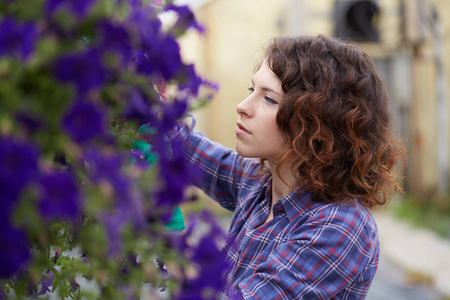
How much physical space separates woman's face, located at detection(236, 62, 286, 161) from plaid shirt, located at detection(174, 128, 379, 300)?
0.41 feet

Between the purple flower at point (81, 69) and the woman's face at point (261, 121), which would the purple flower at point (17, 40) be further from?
the woman's face at point (261, 121)

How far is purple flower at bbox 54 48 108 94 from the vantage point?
448 mm

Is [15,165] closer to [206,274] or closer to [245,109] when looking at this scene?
[206,274]

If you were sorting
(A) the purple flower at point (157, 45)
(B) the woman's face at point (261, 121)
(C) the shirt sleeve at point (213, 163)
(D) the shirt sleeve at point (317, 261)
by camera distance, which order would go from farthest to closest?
(C) the shirt sleeve at point (213, 163) → (B) the woman's face at point (261, 121) → (D) the shirt sleeve at point (317, 261) → (A) the purple flower at point (157, 45)

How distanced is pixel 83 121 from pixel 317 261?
790 millimetres

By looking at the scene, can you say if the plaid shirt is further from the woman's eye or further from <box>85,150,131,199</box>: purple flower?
<box>85,150,131,199</box>: purple flower

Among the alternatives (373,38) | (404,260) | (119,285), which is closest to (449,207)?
(404,260)

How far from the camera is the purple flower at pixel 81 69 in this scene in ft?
1.47

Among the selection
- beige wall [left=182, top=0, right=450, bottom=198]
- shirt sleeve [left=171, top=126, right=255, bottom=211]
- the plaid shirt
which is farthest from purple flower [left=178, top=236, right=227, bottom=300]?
beige wall [left=182, top=0, right=450, bottom=198]

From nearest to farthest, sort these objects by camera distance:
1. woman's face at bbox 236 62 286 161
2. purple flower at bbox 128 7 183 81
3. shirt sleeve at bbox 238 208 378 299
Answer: purple flower at bbox 128 7 183 81, shirt sleeve at bbox 238 208 378 299, woman's face at bbox 236 62 286 161

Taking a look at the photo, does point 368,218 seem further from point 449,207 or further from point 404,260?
point 449,207

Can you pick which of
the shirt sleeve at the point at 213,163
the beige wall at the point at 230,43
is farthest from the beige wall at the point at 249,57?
the shirt sleeve at the point at 213,163

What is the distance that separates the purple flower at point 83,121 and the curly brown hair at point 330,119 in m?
0.84

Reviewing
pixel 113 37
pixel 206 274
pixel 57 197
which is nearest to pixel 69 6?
pixel 113 37
